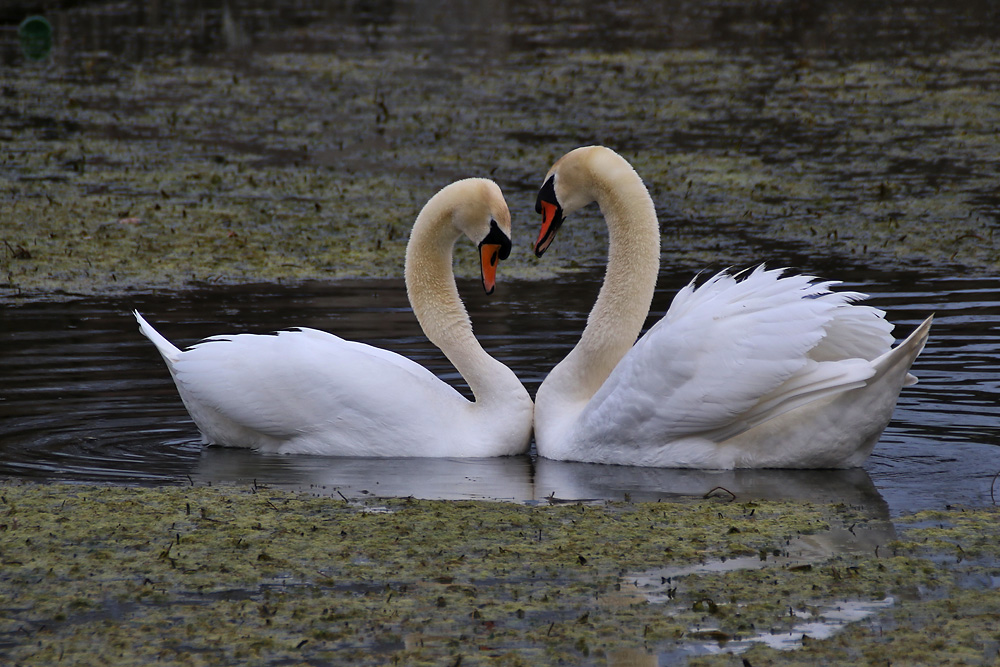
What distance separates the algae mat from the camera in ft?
14.0

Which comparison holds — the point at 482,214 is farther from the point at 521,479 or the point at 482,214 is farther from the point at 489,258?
the point at 521,479

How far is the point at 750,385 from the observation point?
6.04 m

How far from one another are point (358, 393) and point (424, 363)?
1.68 m

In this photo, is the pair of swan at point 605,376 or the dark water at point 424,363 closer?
the pair of swan at point 605,376

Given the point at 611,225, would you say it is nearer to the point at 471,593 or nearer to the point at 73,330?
the point at 471,593

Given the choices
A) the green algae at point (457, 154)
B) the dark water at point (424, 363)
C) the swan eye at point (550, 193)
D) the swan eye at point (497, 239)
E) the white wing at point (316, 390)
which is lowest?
the green algae at point (457, 154)

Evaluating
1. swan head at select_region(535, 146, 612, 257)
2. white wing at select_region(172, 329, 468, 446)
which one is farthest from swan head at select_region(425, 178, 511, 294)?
white wing at select_region(172, 329, 468, 446)

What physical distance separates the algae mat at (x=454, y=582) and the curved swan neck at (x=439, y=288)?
1.49m

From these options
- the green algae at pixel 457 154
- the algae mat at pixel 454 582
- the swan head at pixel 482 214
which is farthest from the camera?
the green algae at pixel 457 154

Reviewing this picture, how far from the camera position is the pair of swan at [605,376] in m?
6.09

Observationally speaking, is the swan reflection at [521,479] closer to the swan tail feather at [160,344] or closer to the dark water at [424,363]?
the dark water at [424,363]

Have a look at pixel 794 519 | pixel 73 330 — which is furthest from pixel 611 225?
pixel 73 330

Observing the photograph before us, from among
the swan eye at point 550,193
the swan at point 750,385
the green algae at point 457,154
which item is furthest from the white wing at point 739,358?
the green algae at point 457,154

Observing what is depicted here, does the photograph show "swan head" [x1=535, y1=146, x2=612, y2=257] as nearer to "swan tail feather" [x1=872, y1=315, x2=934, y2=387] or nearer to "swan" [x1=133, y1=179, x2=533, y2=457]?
"swan" [x1=133, y1=179, x2=533, y2=457]
